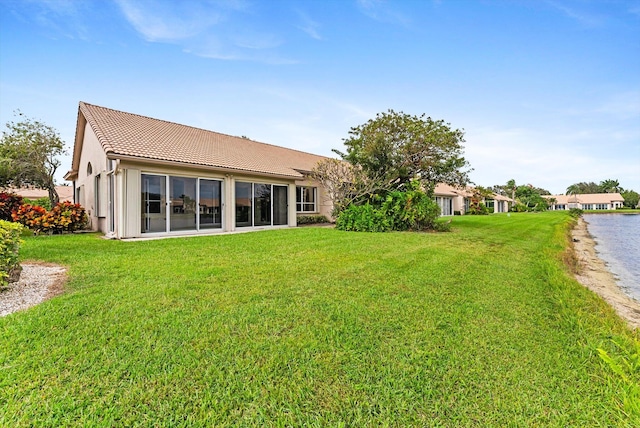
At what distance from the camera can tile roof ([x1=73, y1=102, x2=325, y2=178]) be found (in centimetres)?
1123

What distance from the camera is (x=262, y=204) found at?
1522 cm

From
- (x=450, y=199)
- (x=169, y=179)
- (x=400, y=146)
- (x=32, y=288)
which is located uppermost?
(x=400, y=146)

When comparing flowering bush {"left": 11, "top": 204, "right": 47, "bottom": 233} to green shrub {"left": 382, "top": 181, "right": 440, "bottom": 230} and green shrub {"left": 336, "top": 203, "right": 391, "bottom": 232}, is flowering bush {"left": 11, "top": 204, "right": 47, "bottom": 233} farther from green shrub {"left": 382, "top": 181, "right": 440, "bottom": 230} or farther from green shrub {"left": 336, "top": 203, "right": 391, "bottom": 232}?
green shrub {"left": 382, "top": 181, "right": 440, "bottom": 230}

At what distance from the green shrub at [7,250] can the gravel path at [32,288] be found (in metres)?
0.20

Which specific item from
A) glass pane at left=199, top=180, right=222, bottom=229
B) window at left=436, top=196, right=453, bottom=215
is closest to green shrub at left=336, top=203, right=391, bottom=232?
glass pane at left=199, top=180, right=222, bottom=229

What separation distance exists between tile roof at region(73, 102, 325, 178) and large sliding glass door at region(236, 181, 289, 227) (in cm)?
97

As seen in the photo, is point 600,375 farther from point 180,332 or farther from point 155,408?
point 180,332

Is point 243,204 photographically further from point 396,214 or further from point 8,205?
point 8,205

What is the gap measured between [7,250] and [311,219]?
1510cm

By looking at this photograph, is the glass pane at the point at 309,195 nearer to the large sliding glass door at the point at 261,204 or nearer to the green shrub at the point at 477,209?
the large sliding glass door at the point at 261,204

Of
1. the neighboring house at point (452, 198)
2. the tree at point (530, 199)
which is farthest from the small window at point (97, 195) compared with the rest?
the tree at point (530, 199)

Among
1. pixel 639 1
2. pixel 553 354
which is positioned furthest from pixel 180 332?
pixel 639 1

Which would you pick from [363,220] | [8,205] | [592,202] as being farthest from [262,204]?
[592,202]

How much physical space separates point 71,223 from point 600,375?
50.6 ft
